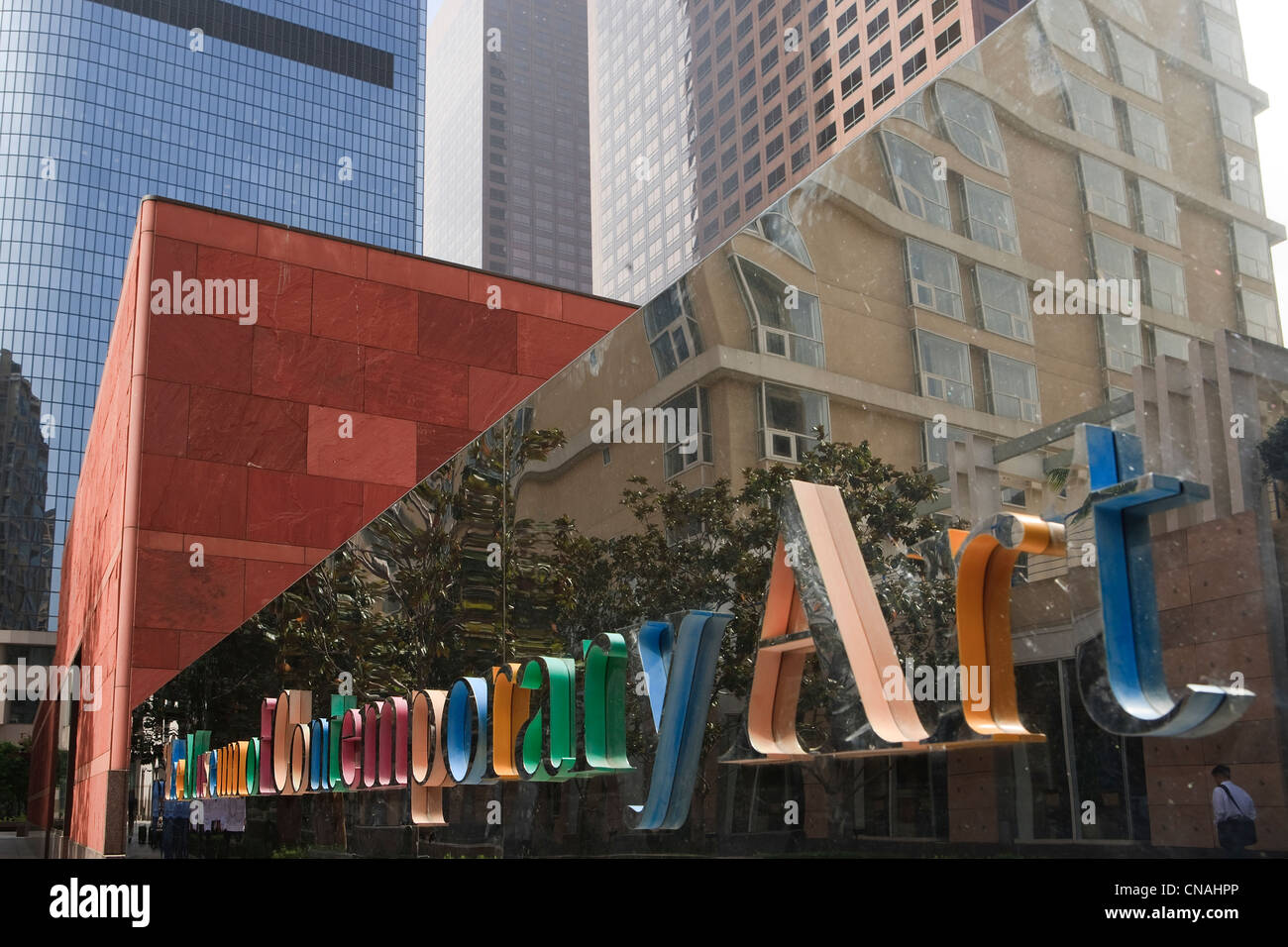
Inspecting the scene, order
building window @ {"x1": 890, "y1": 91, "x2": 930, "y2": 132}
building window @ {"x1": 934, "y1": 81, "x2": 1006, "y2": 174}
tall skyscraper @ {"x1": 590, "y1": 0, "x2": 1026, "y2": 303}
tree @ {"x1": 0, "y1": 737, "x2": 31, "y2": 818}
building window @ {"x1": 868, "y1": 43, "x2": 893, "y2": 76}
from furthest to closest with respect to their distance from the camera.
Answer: tree @ {"x1": 0, "y1": 737, "x2": 31, "y2": 818}, building window @ {"x1": 868, "y1": 43, "x2": 893, "y2": 76}, tall skyscraper @ {"x1": 590, "y1": 0, "x2": 1026, "y2": 303}, building window @ {"x1": 890, "y1": 91, "x2": 930, "y2": 132}, building window @ {"x1": 934, "y1": 81, "x2": 1006, "y2": 174}

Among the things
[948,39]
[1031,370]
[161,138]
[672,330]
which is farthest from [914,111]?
[161,138]

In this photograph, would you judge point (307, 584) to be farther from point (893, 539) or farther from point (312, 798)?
point (893, 539)

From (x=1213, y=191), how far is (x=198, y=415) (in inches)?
624

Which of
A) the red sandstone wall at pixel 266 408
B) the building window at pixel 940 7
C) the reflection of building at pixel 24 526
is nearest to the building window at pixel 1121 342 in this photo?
the red sandstone wall at pixel 266 408

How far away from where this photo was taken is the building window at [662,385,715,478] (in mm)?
6676

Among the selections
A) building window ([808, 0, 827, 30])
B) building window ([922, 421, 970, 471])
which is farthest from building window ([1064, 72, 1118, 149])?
building window ([808, 0, 827, 30])

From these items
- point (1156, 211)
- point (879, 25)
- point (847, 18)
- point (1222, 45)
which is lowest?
point (1156, 211)

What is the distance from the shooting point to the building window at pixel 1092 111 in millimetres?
4719

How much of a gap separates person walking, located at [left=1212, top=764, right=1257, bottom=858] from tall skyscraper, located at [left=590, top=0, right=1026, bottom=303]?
69076mm

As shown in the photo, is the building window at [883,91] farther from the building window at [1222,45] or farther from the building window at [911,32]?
the building window at [1222,45]

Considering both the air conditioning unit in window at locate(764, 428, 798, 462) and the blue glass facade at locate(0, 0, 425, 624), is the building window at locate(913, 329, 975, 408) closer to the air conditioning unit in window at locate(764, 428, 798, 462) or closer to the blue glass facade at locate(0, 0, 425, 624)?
the air conditioning unit in window at locate(764, 428, 798, 462)

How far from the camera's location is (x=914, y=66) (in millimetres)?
77938

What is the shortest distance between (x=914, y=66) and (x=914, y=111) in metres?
78.3

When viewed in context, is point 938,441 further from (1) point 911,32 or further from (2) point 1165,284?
(1) point 911,32
